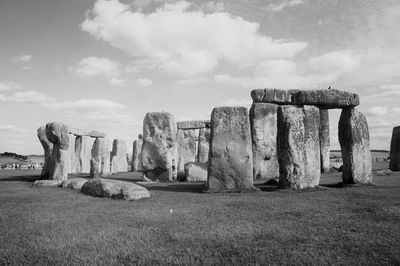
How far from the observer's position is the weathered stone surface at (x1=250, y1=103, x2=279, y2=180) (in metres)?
16.2

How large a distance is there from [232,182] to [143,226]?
16.9 feet

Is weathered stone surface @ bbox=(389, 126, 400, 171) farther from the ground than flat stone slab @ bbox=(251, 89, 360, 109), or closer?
closer

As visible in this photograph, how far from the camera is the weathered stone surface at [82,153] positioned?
76.8 ft

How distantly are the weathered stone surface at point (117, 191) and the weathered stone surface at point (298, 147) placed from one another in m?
4.37

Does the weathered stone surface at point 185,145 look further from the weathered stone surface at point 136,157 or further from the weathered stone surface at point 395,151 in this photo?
the weathered stone surface at point 395,151

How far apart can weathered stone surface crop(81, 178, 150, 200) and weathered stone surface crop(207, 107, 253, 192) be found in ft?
7.77

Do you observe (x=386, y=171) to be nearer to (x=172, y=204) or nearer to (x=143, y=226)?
(x=172, y=204)

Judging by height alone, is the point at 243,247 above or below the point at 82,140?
below

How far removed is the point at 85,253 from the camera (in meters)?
4.57

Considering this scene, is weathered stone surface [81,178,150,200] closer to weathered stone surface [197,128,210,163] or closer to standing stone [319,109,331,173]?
standing stone [319,109,331,173]

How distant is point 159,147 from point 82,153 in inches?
376

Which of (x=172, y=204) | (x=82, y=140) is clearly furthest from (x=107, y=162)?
(x=172, y=204)

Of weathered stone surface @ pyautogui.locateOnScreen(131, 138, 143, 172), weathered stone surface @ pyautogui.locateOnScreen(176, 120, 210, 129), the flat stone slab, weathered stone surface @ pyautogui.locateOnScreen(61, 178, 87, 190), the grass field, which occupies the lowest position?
the grass field

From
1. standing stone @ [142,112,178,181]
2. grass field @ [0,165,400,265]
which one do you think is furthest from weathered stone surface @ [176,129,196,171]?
grass field @ [0,165,400,265]
